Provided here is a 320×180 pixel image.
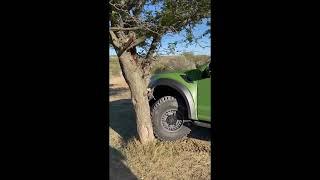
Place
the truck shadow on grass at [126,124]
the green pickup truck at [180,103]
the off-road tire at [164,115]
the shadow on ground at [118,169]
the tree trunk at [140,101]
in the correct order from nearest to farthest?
the shadow on ground at [118,169] → the tree trunk at [140,101] → the green pickup truck at [180,103] → the off-road tire at [164,115] → the truck shadow on grass at [126,124]

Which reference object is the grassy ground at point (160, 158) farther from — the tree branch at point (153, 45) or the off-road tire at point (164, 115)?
the tree branch at point (153, 45)

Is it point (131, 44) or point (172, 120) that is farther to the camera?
point (172, 120)

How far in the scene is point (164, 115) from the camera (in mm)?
6285

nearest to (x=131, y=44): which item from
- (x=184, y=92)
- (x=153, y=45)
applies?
(x=153, y=45)

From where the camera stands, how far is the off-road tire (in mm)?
6148

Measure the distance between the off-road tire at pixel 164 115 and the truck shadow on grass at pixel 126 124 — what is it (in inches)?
17.6

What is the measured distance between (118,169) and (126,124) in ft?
9.17

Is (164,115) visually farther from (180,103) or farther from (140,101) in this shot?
(140,101)

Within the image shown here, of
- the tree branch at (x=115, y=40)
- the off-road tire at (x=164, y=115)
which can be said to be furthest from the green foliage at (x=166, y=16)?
the off-road tire at (x=164, y=115)

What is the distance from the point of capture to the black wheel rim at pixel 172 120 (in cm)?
622
